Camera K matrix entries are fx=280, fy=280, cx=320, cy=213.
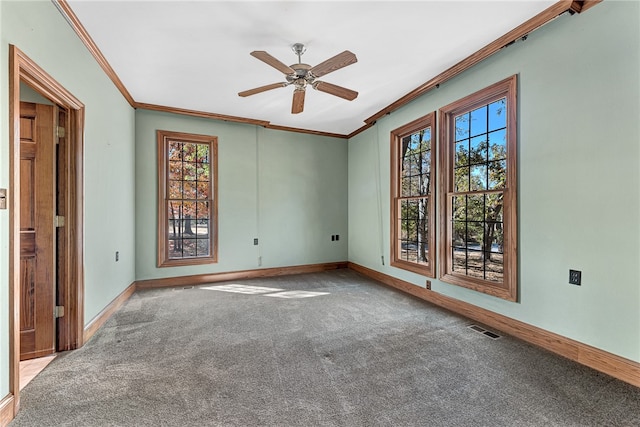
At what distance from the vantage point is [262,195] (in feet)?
17.2

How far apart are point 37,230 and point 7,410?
1.35 meters

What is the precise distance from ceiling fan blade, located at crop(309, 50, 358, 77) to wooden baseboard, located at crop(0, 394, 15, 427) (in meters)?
3.16

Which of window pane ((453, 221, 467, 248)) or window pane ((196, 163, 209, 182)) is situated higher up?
window pane ((196, 163, 209, 182))

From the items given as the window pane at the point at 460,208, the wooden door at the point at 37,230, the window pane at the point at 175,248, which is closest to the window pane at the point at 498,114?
the window pane at the point at 460,208

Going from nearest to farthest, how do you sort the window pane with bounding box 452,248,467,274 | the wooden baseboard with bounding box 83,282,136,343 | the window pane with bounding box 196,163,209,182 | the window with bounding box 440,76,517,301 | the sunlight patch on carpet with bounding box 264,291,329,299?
the wooden baseboard with bounding box 83,282,136,343 → the window with bounding box 440,76,517,301 → the window pane with bounding box 452,248,467,274 → the sunlight patch on carpet with bounding box 264,291,329,299 → the window pane with bounding box 196,163,209,182

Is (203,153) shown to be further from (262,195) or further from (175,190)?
(262,195)

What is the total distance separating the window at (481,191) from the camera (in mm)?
2789

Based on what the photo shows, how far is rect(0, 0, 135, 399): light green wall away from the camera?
163cm

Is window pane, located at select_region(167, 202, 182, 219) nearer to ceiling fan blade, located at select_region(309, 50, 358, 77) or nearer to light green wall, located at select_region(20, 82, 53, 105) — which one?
light green wall, located at select_region(20, 82, 53, 105)

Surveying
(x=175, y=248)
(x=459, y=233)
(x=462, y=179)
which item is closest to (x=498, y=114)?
(x=462, y=179)

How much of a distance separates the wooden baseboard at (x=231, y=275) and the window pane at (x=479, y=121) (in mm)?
3561

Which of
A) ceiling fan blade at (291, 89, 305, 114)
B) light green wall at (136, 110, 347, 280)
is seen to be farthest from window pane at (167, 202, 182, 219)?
ceiling fan blade at (291, 89, 305, 114)

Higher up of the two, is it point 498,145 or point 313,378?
point 498,145

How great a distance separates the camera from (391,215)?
4574mm
